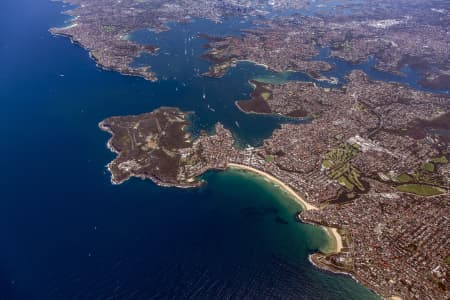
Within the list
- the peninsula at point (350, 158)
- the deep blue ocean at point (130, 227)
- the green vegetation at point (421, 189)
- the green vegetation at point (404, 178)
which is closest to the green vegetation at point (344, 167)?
the peninsula at point (350, 158)

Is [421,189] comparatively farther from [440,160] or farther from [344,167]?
[344,167]

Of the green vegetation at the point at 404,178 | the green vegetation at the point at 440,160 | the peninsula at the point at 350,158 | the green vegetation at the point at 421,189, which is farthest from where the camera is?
the green vegetation at the point at 440,160

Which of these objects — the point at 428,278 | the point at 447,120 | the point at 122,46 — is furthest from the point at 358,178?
the point at 122,46

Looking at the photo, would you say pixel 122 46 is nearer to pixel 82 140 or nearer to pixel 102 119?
pixel 102 119

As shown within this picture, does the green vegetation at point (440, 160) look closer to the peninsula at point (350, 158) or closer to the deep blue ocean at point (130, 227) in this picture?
the peninsula at point (350, 158)

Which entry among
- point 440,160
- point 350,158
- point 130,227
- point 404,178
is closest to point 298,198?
point 350,158

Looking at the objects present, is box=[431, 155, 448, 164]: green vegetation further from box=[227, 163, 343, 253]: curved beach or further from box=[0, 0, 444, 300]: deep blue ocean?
box=[0, 0, 444, 300]: deep blue ocean

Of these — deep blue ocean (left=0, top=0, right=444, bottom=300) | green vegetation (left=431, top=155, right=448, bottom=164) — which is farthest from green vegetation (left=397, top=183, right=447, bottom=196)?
deep blue ocean (left=0, top=0, right=444, bottom=300)
